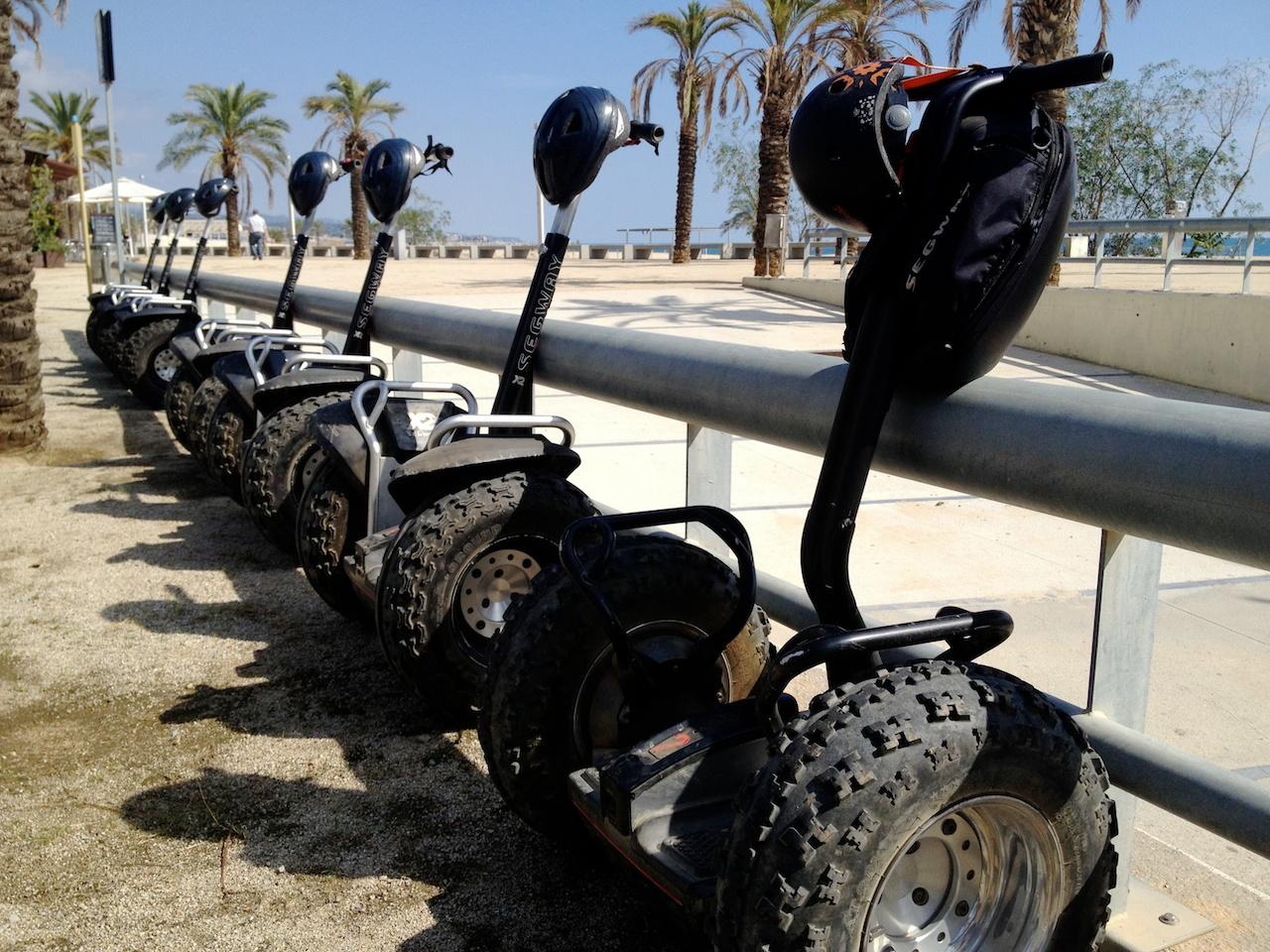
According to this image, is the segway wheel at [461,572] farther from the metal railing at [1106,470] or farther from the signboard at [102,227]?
the signboard at [102,227]

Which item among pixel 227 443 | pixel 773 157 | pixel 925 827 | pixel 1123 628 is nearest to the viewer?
pixel 925 827

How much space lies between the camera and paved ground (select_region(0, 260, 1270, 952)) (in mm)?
2416

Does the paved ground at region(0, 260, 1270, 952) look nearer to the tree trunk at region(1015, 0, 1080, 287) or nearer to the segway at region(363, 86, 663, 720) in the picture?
the segway at region(363, 86, 663, 720)

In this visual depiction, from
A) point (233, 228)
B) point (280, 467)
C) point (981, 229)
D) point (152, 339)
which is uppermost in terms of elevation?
point (233, 228)

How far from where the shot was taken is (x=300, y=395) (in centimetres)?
488

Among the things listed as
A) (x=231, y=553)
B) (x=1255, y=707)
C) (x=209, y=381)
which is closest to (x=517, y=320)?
(x=231, y=553)

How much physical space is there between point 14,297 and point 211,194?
2.41m

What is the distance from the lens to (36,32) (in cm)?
3731

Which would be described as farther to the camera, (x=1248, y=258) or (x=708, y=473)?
(x=1248, y=258)

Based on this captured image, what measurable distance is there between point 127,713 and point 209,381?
3.36m

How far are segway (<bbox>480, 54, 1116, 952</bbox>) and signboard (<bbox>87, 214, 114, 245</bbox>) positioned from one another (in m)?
19.5

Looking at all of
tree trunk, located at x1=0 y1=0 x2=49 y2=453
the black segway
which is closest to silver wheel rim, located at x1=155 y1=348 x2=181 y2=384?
tree trunk, located at x1=0 y1=0 x2=49 y2=453

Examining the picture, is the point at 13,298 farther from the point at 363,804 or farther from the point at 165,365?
the point at 363,804

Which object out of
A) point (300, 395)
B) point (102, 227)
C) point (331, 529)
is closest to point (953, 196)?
point (331, 529)
